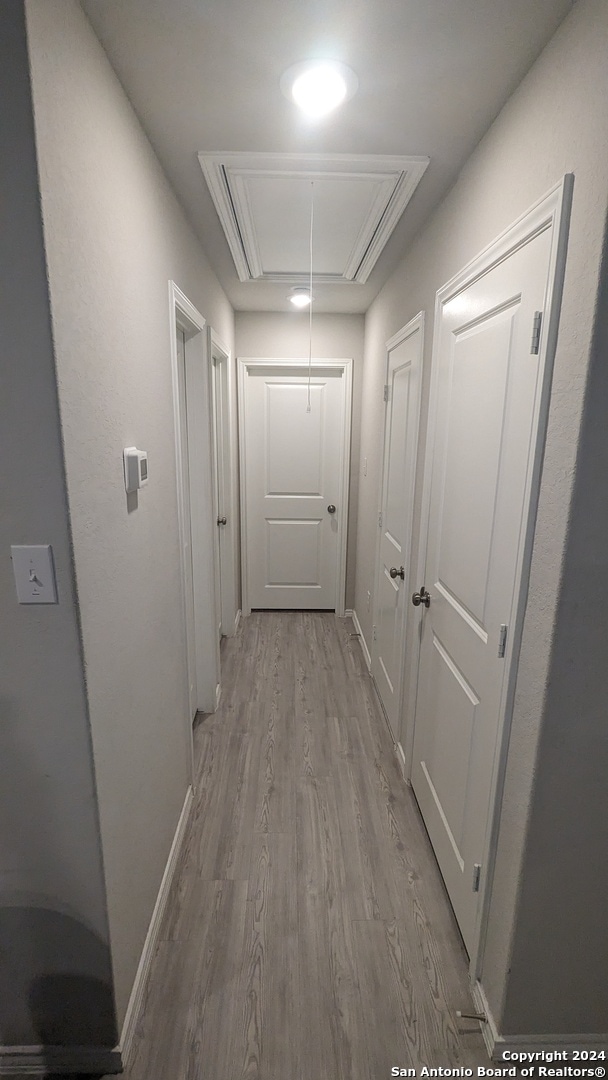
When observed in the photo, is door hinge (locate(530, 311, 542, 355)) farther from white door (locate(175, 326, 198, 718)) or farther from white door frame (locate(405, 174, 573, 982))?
white door (locate(175, 326, 198, 718))

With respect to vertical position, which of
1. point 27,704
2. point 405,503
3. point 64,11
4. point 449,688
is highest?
point 64,11

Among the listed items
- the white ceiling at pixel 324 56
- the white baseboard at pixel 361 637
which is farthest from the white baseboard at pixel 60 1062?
the white ceiling at pixel 324 56

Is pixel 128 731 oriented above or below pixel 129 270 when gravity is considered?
below

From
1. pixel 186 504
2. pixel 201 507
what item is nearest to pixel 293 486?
pixel 201 507

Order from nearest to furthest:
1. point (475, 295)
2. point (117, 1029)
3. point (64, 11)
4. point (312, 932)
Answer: point (64, 11), point (117, 1029), point (475, 295), point (312, 932)

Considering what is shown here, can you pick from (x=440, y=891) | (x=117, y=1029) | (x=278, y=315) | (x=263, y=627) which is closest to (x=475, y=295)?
(x=440, y=891)

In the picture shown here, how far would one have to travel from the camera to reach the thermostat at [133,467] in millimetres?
1247

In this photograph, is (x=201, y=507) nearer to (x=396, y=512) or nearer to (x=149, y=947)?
(x=396, y=512)

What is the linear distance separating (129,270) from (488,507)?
Result: 1.14 meters

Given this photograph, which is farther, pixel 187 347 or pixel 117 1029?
pixel 187 347

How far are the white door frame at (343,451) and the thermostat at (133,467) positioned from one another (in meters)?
2.46

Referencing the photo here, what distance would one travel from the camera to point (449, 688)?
162cm

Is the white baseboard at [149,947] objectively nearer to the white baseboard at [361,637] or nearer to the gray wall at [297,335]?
the white baseboard at [361,637]

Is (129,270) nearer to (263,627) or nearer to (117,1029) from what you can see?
(117,1029)
